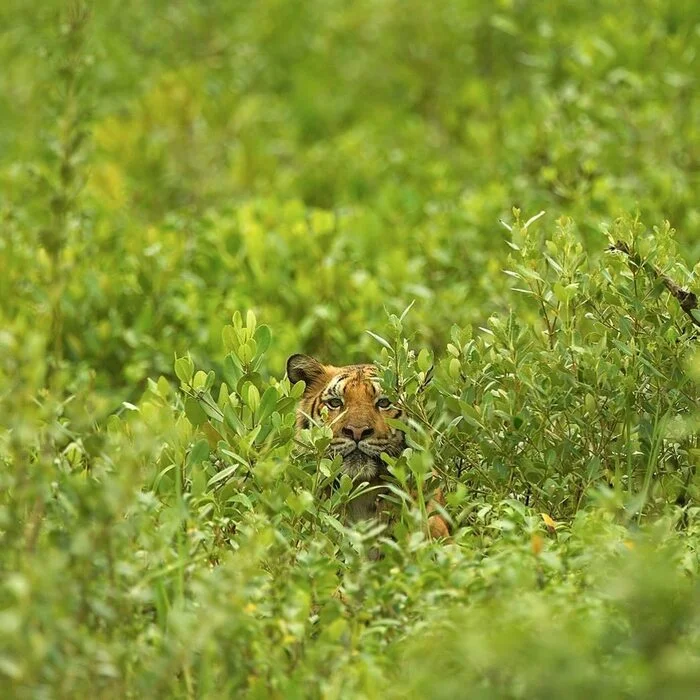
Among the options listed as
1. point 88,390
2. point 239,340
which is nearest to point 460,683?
point 88,390

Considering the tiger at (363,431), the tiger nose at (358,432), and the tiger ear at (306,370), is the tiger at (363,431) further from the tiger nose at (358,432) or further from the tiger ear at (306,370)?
the tiger ear at (306,370)

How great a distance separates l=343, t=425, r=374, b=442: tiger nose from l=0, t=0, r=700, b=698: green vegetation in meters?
0.18

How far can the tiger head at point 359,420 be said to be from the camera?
5375 millimetres

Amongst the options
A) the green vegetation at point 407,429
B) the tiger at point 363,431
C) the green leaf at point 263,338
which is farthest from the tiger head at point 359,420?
the green leaf at point 263,338

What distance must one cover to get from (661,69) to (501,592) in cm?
784

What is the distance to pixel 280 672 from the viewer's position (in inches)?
149

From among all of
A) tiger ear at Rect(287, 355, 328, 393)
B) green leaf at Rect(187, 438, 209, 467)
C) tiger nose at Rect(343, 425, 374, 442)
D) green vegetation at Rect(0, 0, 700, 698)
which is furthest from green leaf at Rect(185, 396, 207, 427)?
tiger ear at Rect(287, 355, 328, 393)

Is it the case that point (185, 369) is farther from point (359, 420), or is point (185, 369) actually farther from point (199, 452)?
point (359, 420)

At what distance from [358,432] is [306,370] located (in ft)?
2.12

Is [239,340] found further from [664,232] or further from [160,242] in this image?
[160,242]

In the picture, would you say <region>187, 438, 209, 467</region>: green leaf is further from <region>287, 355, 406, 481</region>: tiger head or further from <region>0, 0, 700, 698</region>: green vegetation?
<region>287, 355, 406, 481</region>: tiger head

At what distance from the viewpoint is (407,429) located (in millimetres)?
5000

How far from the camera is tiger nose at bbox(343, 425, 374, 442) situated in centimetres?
538

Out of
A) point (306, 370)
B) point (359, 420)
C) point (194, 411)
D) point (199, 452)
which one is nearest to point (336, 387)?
point (359, 420)
